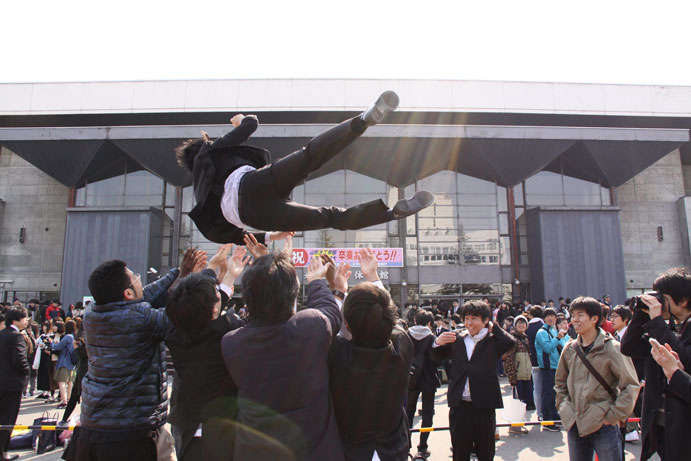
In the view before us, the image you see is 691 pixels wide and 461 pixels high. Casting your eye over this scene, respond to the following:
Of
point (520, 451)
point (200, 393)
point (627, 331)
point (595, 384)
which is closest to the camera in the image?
point (200, 393)

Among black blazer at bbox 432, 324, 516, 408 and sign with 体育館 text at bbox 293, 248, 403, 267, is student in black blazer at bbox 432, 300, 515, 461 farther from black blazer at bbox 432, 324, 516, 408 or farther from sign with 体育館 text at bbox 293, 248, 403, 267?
sign with 体育館 text at bbox 293, 248, 403, 267

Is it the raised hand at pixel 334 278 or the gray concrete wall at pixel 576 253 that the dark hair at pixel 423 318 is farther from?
the gray concrete wall at pixel 576 253

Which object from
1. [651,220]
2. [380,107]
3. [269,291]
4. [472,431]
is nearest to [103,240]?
[472,431]

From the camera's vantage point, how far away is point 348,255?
66.4 ft

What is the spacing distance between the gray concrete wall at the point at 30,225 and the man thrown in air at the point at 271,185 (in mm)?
22269

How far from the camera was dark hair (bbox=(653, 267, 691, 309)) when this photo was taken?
114 inches

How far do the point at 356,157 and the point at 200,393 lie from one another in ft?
Result: 63.0

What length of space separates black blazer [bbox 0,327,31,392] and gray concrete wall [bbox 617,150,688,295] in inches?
946

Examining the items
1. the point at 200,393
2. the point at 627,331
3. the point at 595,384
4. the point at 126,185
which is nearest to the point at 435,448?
the point at 595,384

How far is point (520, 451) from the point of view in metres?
5.98

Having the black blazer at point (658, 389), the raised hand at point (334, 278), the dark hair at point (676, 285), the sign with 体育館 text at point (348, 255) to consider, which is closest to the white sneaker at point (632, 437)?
the black blazer at point (658, 389)

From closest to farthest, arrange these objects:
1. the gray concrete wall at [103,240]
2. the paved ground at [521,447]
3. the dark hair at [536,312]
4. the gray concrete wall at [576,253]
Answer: the paved ground at [521,447] → the dark hair at [536,312] → the gray concrete wall at [576,253] → the gray concrete wall at [103,240]

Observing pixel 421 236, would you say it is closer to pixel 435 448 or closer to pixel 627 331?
pixel 435 448

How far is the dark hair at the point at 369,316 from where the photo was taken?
2.37 m
